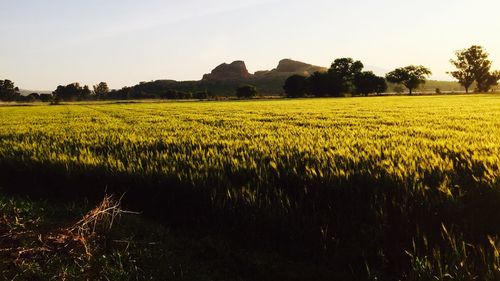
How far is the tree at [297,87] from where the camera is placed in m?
100

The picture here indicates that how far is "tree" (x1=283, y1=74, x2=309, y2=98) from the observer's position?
3952 inches

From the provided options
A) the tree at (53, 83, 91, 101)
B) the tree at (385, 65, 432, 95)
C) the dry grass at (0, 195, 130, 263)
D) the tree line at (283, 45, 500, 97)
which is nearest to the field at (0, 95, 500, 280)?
the dry grass at (0, 195, 130, 263)

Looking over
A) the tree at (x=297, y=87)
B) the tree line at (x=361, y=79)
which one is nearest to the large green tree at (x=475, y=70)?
the tree line at (x=361, y=79)

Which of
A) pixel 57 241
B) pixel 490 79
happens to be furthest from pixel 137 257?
pixel 490 79

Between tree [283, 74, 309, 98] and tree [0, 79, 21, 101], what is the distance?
105711mm

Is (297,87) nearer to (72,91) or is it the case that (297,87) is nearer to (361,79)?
(361,79)

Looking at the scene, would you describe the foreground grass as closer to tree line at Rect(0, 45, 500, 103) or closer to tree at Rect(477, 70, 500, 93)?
tree line at Rect(0, 45, 500, 103)

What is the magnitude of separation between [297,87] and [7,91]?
109491 millimetres

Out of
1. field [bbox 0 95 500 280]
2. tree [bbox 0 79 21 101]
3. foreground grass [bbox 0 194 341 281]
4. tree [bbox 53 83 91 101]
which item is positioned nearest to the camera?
field [bbox 0 95 500 280]

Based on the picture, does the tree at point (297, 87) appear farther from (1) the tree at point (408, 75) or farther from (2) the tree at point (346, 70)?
(1) the tree at point (408, 75)

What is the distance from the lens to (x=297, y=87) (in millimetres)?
101938

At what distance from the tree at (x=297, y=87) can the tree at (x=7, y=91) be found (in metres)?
106

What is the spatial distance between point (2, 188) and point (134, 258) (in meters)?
4.43

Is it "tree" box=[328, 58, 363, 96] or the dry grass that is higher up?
"tree" box=[328, 58, 363, 96]
